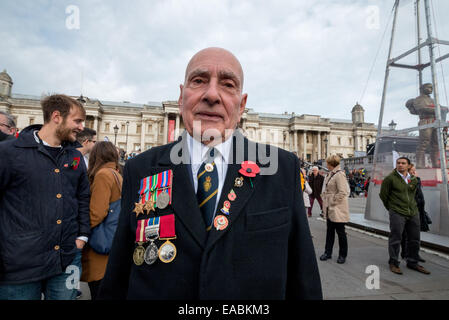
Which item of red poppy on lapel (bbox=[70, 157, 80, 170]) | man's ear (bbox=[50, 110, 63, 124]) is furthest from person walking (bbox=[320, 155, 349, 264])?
man's ear (bbox=[50, 110, 63, 124])

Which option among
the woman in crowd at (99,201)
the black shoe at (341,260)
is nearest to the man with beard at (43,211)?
the woman in crowd at (99,201)

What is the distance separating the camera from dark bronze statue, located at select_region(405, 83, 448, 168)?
22.1ft

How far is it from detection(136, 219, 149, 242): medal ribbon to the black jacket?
132cm

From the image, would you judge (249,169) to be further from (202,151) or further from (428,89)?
(428,89)

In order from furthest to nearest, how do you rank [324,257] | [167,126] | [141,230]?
[167,126]
[324,257]
[141,230]

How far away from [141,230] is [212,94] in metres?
0.81

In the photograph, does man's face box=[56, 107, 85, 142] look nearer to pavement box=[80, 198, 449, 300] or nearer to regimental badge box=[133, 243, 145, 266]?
regimental badge box=[133, 243, 145, 266]

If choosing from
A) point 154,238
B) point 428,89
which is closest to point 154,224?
point 154,238

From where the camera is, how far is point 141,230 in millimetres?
1216

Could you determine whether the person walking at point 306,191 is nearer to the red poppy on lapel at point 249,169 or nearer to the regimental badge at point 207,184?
the red poppy on lapel at point 249,169

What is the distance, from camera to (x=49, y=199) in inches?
80.4

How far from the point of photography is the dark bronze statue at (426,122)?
675 cm

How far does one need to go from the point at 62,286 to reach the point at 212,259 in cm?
184
